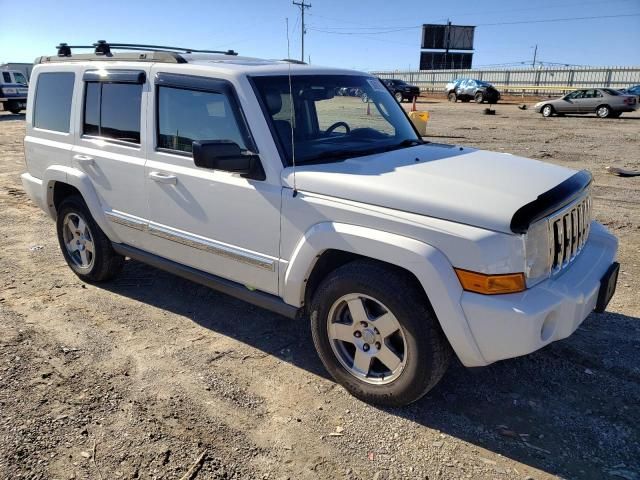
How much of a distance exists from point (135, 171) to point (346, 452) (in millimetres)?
2613

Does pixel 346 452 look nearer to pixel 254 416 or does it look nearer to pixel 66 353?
pixel 254 416

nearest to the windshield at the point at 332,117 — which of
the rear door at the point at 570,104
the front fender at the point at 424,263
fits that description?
the front fender at the point at 424,263

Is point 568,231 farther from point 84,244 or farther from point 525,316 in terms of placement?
point 84,244

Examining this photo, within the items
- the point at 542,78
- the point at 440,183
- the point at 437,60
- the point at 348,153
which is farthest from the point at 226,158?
the point at 437,60

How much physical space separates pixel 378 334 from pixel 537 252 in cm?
98

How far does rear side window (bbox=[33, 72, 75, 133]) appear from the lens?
4.70m

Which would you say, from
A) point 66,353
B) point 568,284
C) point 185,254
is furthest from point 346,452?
point 66,353

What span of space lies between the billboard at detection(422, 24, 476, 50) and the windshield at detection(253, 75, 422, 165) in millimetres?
75953

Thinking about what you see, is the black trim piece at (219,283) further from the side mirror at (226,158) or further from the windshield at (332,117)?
the windshield at (332,117)

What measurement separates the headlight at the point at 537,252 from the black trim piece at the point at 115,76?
9.74 ft

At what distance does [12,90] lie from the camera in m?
26.8

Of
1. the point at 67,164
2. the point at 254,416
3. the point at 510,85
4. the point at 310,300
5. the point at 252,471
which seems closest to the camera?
the point at 252,471

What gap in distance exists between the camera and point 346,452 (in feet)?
9.21

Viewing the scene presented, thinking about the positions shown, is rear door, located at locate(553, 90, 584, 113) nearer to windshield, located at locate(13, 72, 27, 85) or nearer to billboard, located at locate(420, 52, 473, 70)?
windshield, located at locate(13, 72, 27, 85)
